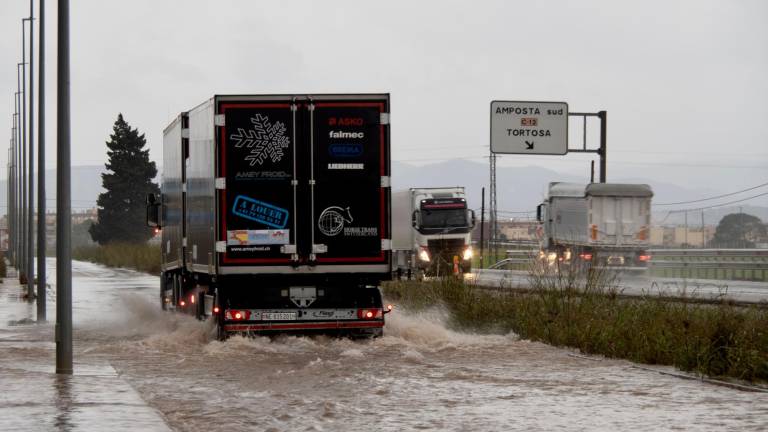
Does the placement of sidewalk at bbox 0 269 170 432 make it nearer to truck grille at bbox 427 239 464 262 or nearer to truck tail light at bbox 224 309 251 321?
truck tail light at bbox 224 309 251 321

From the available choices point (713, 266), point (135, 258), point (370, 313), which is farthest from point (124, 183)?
point (370, 313)

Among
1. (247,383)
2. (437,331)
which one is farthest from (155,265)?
(247,383)

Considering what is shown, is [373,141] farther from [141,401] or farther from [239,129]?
[141,401]

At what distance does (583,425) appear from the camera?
10539 millimetres

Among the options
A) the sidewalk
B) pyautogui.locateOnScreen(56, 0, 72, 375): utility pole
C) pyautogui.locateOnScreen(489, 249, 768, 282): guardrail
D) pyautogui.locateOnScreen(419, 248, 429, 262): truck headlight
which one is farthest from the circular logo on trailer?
pyautogui.locateOnScreen(419, 248, 429, 262): truck headlight

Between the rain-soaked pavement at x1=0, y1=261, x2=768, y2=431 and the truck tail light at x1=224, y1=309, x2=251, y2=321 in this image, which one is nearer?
the rain-soaked pavement at x1=0, y1=261, x2=768, y2=431

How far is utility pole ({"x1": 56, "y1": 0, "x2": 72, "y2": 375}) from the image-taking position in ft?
45.8

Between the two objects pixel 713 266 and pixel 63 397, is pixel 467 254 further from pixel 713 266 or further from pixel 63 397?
pixel 63 397

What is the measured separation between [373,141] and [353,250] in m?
1.46

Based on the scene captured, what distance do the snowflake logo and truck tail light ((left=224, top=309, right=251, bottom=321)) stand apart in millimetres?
1950

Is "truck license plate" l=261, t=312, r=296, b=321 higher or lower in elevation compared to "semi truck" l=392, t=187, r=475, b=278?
lower

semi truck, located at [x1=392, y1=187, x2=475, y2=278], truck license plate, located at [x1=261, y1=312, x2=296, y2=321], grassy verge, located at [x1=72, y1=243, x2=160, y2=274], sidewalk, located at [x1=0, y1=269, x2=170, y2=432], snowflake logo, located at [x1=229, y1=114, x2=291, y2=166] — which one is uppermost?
snowflake logo, located at [x1=229, y1=114, x2=291, y2=166]

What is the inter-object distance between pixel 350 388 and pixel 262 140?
5156 millimetres

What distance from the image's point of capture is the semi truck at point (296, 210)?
17516mm
